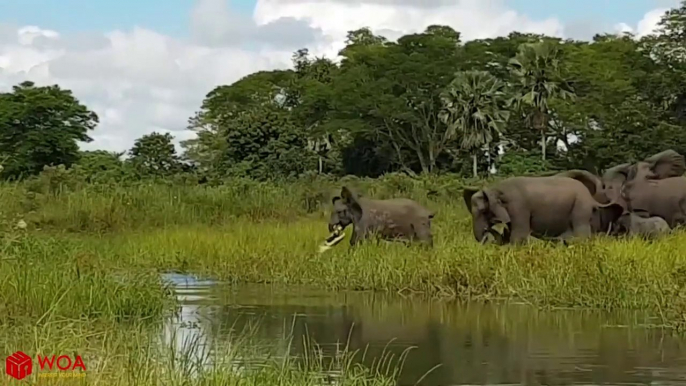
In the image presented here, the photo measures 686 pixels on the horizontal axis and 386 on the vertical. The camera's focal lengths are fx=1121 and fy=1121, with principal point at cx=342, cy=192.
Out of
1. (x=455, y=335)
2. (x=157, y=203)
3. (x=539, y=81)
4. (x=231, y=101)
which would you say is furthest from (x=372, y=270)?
(x=231, y=101)

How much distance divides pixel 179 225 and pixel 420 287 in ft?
29.3

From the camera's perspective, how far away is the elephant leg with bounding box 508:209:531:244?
48.4 ft

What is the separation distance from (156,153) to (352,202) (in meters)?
32.2

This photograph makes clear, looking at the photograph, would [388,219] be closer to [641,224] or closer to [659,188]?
[641,224]

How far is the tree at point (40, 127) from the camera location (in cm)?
3747

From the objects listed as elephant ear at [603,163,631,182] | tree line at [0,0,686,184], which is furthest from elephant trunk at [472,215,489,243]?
tree line at [0,0,686,184]

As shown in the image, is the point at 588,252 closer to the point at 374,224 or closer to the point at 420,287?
the point at 420,287

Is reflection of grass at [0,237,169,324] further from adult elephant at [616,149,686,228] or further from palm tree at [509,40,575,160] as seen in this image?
palm tree at [509,40,575,160]

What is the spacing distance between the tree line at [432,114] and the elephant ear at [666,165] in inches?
694

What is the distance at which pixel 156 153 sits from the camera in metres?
47.2

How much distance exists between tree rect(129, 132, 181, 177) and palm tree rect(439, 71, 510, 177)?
1119cm

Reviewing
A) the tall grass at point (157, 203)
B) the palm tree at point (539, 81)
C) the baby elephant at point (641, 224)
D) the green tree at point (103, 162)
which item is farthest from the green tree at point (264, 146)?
the baby elephant at point (641, 224)

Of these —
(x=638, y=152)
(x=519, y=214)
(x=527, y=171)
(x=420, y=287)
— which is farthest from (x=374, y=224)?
(x=527, y=171)

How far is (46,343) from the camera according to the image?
6.59 m
